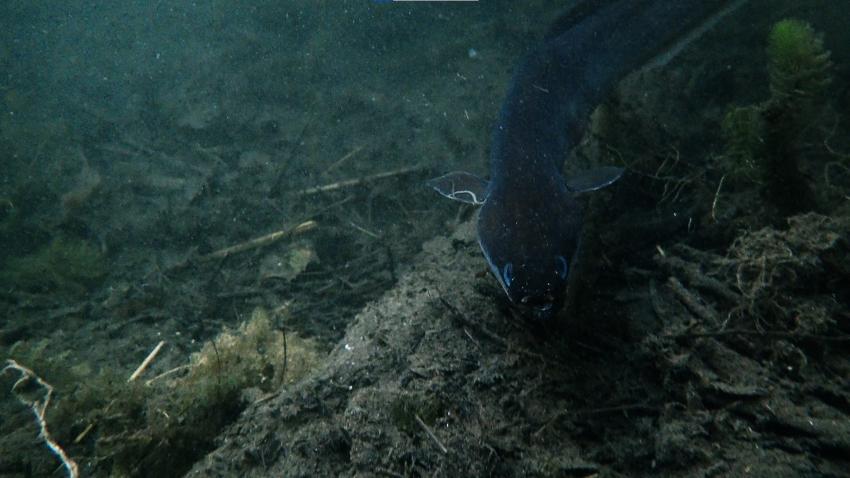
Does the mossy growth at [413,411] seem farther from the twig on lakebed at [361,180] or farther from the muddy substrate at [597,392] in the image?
the twig on lakebed at [361,180]

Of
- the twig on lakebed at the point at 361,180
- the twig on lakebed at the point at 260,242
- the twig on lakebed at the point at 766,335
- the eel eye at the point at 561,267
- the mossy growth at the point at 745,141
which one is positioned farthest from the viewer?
the twig on lakebed at the point at 361,180

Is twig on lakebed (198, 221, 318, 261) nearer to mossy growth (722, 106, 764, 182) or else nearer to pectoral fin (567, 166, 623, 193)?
pectoral fin (567, 166, 623, 193)

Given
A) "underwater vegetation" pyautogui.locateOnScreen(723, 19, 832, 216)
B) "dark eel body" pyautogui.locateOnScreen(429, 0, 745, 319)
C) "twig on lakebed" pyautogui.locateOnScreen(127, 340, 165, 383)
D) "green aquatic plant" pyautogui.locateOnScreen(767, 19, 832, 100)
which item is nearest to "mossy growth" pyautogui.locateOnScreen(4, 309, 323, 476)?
"twig on lakebed" pyautogui.locateOnScreen(127, 340, 165, 383)

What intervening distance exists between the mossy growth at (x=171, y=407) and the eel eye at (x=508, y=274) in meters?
1.54

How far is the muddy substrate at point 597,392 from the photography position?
1.80 meters

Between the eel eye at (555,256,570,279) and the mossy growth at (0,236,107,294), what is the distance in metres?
6.60

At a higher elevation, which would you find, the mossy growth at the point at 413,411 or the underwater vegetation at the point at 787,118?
the underwater vegetation at the point at 787,118

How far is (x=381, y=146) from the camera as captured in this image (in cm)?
788

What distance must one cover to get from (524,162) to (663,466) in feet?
6.98

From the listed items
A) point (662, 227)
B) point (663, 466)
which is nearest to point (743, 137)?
point (662, 227)

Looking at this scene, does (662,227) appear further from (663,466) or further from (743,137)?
(663,466)

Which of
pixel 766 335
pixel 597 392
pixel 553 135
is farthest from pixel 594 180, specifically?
pixel 597 392

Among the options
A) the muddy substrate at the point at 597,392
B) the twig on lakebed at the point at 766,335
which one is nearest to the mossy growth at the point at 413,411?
the muddy substrate at the point at 597,392

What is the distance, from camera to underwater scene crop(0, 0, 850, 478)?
197cm
